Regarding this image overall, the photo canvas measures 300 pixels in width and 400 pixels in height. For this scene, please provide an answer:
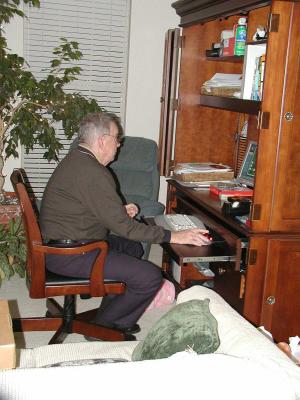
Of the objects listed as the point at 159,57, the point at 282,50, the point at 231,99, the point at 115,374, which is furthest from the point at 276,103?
the point at 159,57

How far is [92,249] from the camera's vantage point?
95.1 inches

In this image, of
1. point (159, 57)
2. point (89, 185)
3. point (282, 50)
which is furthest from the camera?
point (159, 57)

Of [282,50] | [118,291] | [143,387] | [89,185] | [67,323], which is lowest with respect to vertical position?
[67,323]

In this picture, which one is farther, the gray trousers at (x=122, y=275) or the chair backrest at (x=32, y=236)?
the gray trousers at (x=122, y=275)

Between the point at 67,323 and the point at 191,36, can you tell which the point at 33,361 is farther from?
the point at 191,36

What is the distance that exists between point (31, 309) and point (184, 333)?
2.07 metres

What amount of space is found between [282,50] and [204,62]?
129 centimetres

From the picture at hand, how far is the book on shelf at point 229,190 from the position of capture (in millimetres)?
2865

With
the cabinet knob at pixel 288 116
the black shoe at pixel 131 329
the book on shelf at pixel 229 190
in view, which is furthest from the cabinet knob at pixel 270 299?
the cabinet knob at pixel 288 116

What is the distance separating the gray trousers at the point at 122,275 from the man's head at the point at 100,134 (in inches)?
20.6

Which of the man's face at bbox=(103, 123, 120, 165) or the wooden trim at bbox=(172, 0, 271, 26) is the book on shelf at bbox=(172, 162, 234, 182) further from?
the wooden trim at bbox=(172, 0, 271, 26)

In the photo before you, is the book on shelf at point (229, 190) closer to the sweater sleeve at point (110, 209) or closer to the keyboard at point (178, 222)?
the keyboard at point (178, 222)

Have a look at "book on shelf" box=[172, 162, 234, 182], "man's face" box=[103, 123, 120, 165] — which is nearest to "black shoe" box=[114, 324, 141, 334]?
"man's face" box=[103, 123, 120, 165]

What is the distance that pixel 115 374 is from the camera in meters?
1.09
